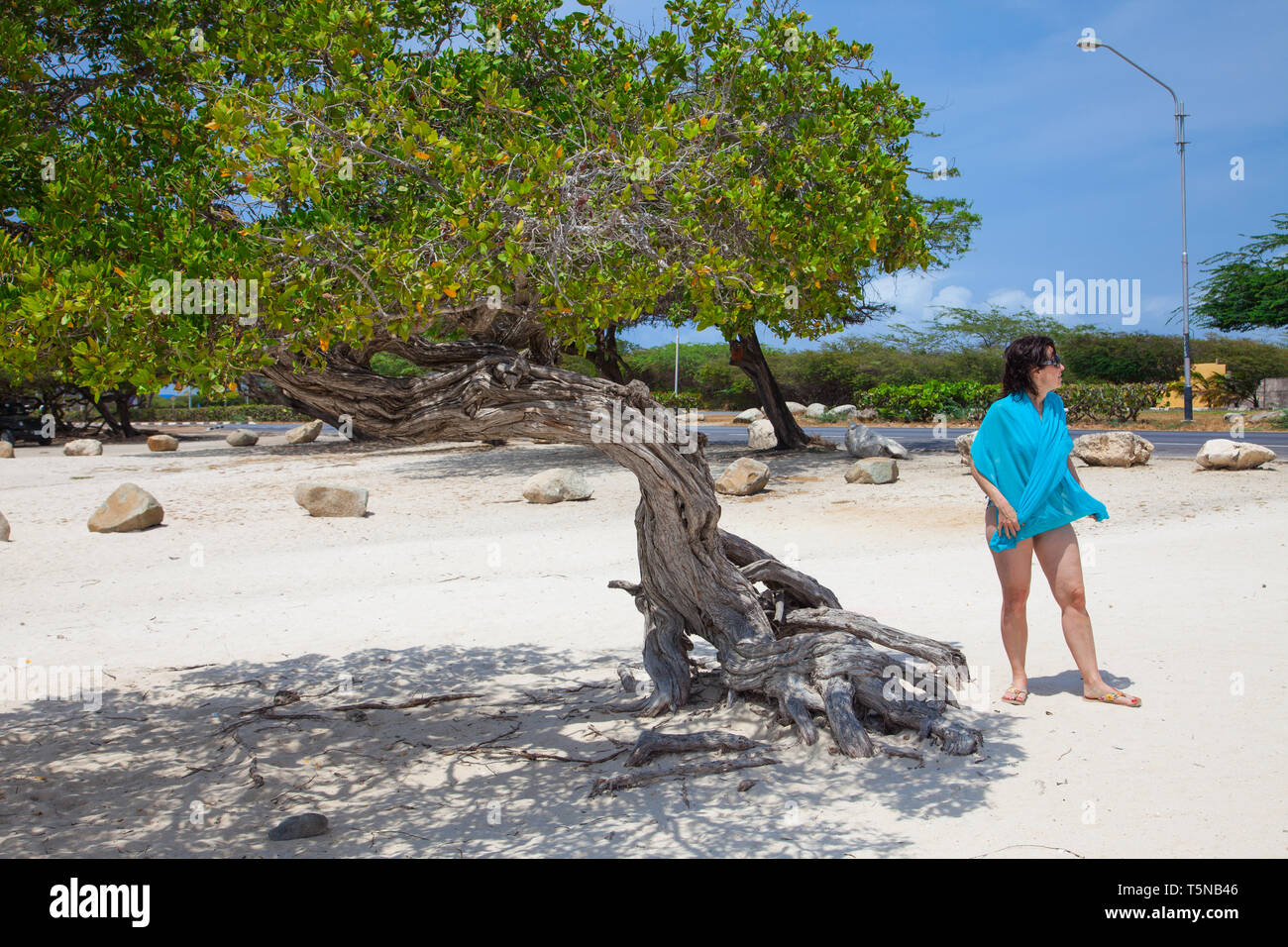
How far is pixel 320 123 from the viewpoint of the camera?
425 centimetres

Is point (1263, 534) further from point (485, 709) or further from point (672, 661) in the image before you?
point (485, 709)

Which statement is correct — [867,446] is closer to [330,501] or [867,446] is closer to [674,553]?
[330,501]

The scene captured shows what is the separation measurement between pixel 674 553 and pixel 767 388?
15165 millimetres

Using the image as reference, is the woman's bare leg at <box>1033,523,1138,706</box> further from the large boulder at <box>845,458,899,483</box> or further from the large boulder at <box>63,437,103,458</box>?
the large boulder at <box>63,437,103,458</box>

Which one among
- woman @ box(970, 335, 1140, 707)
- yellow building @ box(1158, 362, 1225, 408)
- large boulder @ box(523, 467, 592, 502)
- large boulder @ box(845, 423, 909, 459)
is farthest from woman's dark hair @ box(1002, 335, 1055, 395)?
yellow building @ box(1158, 362, 1225, 408)

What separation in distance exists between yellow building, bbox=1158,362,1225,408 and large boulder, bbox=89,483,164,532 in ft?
109

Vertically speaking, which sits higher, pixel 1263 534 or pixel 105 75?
pixel 105 75

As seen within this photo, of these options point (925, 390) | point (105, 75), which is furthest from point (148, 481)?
point (925, 390)

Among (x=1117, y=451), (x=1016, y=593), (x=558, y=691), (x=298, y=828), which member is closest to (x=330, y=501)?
(x=558, y=691)

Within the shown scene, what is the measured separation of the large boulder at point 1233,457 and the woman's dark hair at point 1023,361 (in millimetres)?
12147

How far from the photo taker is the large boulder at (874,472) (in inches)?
613

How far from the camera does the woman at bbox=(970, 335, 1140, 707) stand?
5117mm

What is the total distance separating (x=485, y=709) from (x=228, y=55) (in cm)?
438

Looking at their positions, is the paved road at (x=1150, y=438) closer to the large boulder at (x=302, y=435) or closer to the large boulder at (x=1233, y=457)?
the large boulder at (x=1233, y=457)
